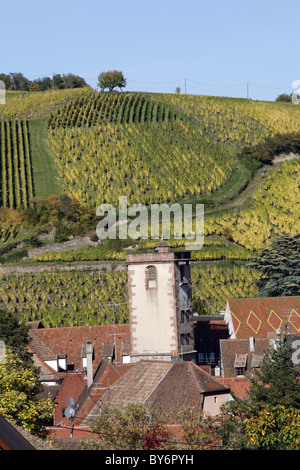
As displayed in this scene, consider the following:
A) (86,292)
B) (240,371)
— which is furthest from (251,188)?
(240,371)

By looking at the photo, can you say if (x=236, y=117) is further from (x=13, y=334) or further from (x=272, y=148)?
(x=13, y=334)

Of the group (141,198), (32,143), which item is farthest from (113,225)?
(32,143)

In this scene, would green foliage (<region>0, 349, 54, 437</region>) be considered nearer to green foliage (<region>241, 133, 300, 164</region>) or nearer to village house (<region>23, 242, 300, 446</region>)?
village house (<region>23, 242, 300, 446</region>)

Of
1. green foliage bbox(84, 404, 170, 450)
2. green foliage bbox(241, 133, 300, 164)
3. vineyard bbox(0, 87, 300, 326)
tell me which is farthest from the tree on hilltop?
green foliage bbox(84, 404, 170, 450)

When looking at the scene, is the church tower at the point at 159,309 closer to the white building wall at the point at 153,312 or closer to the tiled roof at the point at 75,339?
the white building wall at the point at 153,312

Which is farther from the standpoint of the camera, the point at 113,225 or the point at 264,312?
the point at 113,225
